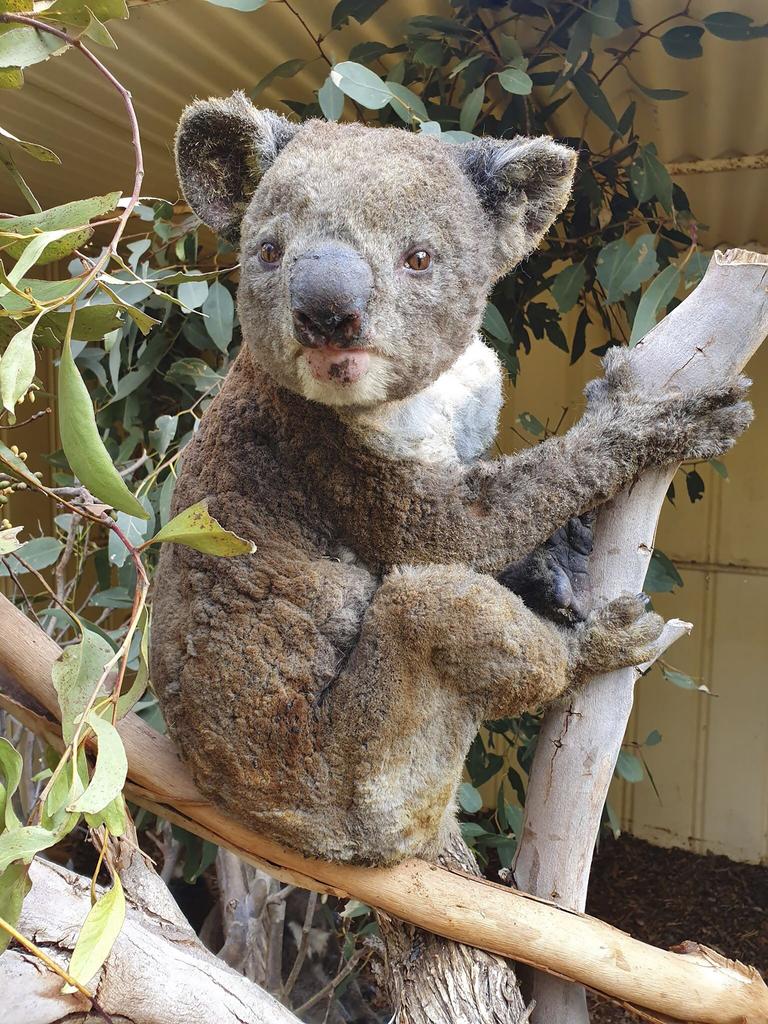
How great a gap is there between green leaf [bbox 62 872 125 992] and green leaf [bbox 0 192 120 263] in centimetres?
69

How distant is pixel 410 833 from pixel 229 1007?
357 millimetres

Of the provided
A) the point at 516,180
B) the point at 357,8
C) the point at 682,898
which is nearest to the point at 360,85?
the point at 357,8

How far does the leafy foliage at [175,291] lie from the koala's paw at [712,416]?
0.38 meters

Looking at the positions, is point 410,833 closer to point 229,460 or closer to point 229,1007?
point 229,1007

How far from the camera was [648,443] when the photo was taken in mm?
1325

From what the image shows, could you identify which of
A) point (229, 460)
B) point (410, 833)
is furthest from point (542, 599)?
point (229, 460)

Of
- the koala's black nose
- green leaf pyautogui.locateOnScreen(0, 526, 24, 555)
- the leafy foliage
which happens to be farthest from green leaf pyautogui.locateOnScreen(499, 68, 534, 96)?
green leaf pyautogui.locateOnScreen(0, 526, 24, 555)

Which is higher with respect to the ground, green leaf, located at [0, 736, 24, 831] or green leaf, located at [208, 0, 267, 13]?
green leaf, located at [208, 0, 267, 13]

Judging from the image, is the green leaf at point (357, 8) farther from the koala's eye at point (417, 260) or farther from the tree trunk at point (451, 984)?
the tree trunk at point (451, 984)

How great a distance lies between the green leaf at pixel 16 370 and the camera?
0.72 m

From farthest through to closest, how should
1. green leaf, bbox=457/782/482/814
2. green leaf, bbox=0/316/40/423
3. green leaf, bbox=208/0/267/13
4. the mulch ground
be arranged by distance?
the mulch ground, green leaf, bbox=457/782/482/814, green leaf, bbox=208/0/267/13, green leaf, bbox=0/316/40/423

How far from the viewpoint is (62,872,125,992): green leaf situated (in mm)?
757

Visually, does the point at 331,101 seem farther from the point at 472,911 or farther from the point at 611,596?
the point at 472,911

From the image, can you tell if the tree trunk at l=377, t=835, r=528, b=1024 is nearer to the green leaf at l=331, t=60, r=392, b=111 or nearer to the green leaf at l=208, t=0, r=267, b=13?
the green leaf at l=331, t=60, r=392, b=111
